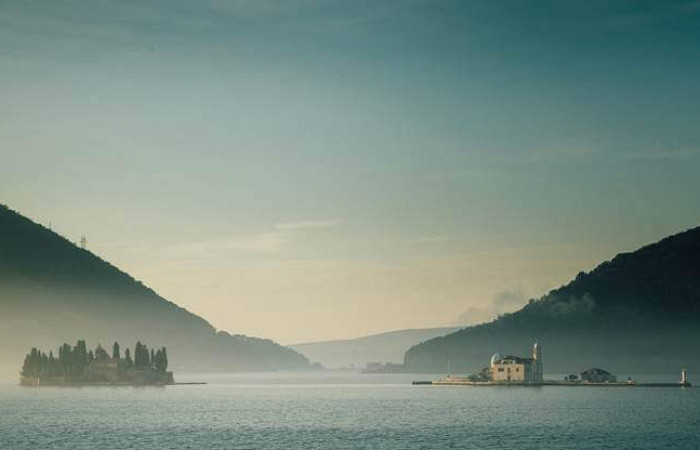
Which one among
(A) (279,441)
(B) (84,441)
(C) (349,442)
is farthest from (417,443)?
(B) (84,441)

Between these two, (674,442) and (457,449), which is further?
(674,442)

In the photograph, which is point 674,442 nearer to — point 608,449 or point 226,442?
point 608,449

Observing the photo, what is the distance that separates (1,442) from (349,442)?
6107cm

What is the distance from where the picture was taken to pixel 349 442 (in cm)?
19550

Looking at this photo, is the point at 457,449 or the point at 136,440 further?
the point at 136,440

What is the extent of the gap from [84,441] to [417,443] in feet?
190

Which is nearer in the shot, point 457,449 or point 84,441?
point 457,449

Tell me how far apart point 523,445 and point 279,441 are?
139 ft

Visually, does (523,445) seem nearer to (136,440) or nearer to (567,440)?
(567,440)

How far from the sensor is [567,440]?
200 meters

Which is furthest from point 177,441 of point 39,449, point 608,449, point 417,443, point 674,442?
point 674,442

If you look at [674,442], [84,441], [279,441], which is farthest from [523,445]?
[84,441]

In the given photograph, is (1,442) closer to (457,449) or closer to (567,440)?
(457,449)

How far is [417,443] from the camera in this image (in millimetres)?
193750
